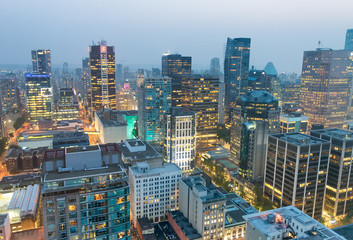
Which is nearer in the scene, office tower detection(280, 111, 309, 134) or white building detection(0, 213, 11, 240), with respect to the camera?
white building detection(0, 213, 11, 240)

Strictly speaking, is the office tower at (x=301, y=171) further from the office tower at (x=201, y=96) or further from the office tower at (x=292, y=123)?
the office tower at (x=201, y=96)

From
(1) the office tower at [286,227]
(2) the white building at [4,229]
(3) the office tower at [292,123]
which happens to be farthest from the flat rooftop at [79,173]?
(3) the office tower at [292,123]

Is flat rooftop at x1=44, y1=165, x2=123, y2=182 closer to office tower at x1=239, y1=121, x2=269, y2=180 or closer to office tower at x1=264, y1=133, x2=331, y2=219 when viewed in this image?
office tower at x1=264, y1=133, x2=331, y2=219

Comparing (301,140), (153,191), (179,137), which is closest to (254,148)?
(301,140)

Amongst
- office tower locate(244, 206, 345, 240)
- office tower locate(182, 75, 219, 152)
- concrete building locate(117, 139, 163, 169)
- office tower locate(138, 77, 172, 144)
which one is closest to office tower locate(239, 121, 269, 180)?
concrete building locate(117, 139, 163, 169)

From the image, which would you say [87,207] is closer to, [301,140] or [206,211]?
[206,211]

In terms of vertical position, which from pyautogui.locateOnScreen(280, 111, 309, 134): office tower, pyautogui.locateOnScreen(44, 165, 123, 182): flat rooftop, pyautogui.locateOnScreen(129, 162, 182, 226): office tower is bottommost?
pyautogui.locateOnScreen(129, 162, 182, 226): office tower
